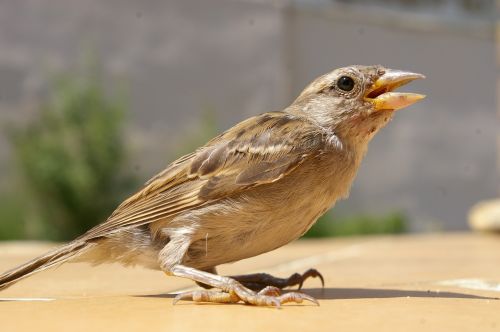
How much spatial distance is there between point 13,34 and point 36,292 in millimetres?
8044

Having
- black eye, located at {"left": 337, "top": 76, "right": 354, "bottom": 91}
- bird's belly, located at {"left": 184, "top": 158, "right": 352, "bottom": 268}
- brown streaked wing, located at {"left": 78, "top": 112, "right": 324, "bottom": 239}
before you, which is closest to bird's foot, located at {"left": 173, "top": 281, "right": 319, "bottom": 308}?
bird's belly, located at {"left": 184, "top": 158, "right": 352, "bottom": 268}

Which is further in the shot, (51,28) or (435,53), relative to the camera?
(435,53)

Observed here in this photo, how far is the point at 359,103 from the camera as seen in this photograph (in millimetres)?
2418

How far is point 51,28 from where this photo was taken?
10062 mm

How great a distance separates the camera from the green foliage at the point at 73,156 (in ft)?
30.7

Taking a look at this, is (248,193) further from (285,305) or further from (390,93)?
(390,93)

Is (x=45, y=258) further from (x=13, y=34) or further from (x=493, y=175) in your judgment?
(x=493, y=175)

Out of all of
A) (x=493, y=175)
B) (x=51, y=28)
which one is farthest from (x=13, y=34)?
(x=493, y=175)

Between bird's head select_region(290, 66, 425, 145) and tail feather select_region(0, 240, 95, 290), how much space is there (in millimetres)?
839

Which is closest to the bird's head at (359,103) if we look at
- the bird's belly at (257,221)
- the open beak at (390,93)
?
the open beak at (390,93)

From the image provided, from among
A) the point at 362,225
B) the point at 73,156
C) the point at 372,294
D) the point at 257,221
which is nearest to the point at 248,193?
the point at 257,221

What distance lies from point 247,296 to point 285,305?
0.33 ft

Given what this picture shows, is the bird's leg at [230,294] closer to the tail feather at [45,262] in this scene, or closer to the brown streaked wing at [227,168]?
the brown streaked wing at [227,168]

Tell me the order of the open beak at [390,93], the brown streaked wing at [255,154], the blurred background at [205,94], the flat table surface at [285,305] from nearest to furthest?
the flat table surface at [285,305] < the brown streaked wing at [255,154] < the open beak at [390,93] < the blurred background at [205,94]
